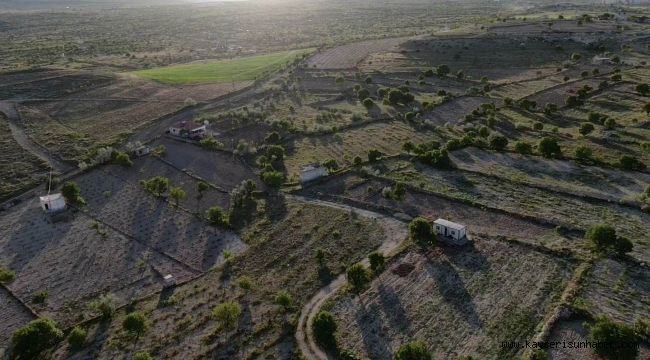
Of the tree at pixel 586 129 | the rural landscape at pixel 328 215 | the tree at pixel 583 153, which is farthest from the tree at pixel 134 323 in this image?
the tree at pixel 586 129

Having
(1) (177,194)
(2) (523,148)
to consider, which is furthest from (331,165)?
(2) (523,148)

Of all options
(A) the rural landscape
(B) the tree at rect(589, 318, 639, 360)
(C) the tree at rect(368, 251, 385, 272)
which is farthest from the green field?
(B) the tree at rect(589, 318, 639, 360)

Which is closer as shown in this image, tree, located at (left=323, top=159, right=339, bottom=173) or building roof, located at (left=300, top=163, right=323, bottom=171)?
building roof, located at (left=300, top=163, right=323, bottom=171)

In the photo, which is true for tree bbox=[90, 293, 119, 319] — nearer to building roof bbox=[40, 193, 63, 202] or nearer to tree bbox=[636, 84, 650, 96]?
building roof bbox=[40, 193, 63, 202]

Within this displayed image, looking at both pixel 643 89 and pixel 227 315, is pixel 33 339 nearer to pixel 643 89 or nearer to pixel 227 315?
pixel 227 315

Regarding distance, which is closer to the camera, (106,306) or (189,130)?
(106,306)

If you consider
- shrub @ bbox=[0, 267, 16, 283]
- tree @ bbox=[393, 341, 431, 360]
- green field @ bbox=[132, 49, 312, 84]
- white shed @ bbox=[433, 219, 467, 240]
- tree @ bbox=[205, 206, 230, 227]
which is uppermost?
tree @ bbox=[393, 341, 431, 360]
